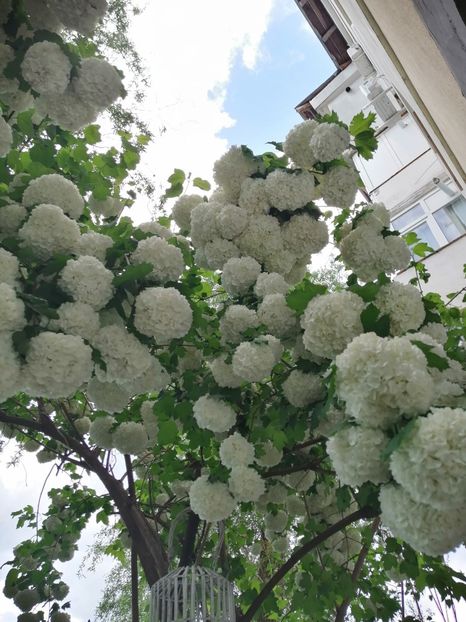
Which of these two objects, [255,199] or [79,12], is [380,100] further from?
[79,12]

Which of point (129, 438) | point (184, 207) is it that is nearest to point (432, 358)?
point (184, 207)

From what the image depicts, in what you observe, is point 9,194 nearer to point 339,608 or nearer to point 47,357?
point 47,357

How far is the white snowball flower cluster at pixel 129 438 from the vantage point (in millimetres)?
2881

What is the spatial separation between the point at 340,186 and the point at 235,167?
547 mm

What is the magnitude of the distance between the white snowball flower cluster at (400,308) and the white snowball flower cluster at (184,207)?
1.42 metres

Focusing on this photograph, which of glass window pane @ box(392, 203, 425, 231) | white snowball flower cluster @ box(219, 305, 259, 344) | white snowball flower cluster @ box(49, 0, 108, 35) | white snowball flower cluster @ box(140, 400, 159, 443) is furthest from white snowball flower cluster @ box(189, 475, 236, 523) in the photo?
glass window pane @ box(392, 203, 425, 231)

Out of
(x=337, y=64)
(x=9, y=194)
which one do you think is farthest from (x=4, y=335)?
(x=337, y=64)

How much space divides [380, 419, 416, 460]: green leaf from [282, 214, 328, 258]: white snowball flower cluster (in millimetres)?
1468

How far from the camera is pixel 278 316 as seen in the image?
6.03 ft

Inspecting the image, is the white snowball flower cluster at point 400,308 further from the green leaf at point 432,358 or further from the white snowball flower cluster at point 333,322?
the green leaf at point 432,358

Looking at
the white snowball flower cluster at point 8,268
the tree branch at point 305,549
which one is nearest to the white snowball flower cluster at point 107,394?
the white snowball flower cluster at point 8,268

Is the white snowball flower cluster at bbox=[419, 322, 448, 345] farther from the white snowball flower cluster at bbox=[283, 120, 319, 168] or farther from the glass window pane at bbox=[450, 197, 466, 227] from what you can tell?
the glass window pane at bbox=[450, 197, 466, 227]

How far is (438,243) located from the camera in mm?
9344

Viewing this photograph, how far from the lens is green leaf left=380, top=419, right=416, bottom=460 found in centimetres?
92
